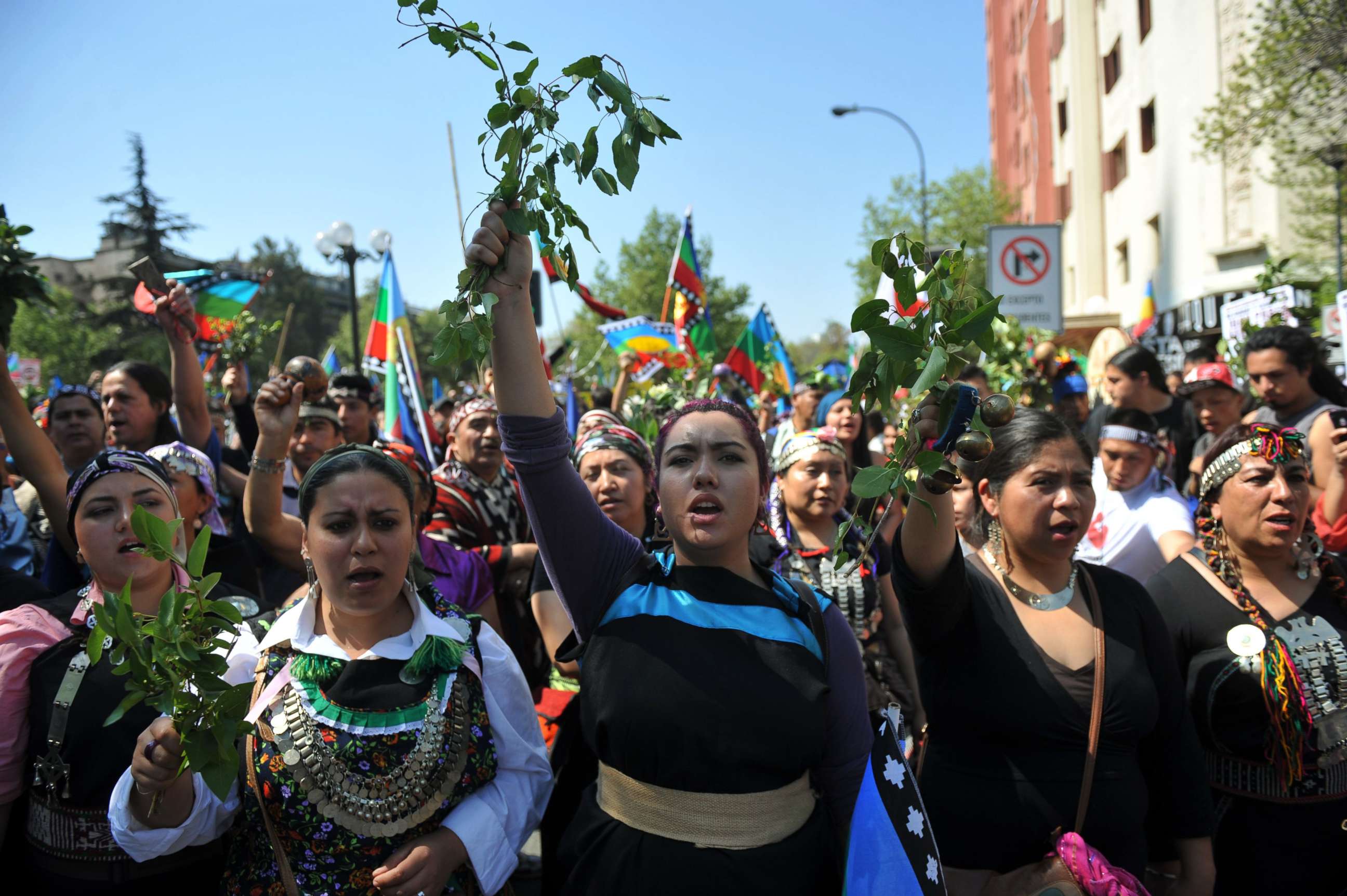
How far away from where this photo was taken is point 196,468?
3746 millimetres

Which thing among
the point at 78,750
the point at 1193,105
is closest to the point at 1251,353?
the point at 78,750

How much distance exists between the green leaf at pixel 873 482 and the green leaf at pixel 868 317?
0.29 meters

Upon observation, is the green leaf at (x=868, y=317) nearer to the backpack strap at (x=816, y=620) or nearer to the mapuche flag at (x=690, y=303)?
the backpack strap at (x=816, y=620)

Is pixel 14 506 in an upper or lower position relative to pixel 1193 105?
lower

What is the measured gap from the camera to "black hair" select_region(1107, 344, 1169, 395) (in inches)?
257

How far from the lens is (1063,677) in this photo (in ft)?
8.34

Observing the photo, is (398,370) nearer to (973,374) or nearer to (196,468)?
(196,468)

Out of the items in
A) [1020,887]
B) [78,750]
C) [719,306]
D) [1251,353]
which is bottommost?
[1020,887]

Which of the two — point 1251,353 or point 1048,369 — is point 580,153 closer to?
point 1251,353

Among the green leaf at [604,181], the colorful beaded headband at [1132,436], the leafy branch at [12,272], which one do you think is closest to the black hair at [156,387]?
the leafy branch at [12,272]

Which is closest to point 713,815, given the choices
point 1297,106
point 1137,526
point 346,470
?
point 346,470

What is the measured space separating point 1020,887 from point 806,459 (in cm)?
232

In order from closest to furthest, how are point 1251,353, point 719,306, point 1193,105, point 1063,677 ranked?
point 1063,677 < point 1251,353 < point 1193,105 < point 719,306

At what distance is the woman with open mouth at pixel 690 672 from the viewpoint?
2.08m
